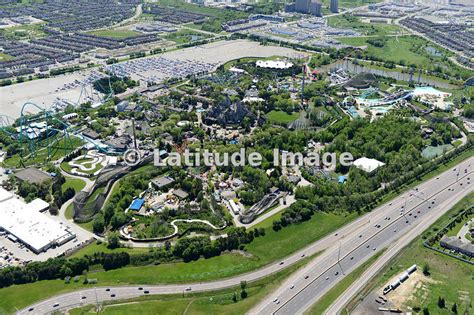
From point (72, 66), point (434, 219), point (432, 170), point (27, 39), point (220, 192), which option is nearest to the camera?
point (434, 219)

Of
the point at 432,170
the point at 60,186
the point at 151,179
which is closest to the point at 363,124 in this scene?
the point at 432,170

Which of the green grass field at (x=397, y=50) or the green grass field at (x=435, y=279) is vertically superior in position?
the green grass field at (x=397, y=50)

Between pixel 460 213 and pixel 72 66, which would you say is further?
pixel 72 66

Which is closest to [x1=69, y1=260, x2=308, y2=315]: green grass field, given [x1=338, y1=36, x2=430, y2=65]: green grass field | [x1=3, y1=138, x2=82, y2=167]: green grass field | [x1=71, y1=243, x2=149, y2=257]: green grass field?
[x1=71, y1=243, x2=149, y2=257]: green grass field

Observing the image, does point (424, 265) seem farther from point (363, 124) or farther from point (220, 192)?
point (363, 124)

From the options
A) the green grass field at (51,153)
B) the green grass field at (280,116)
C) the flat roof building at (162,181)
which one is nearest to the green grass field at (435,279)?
the flat roof building at (162,181)

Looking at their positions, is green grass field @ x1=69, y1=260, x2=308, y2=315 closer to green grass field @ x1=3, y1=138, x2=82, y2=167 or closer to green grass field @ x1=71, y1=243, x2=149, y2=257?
green grass field @ x1=71, y1=243, x2=149, y2=257

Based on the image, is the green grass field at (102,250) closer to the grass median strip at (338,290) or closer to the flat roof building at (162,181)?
the flat roof building at (162,181)
